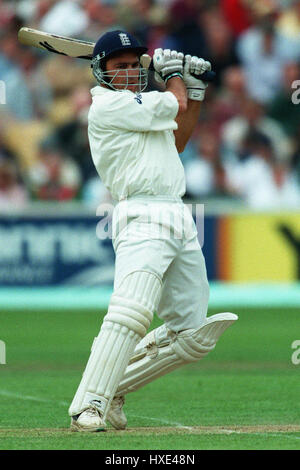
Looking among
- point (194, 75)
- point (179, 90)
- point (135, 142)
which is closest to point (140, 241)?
point (135, 142)

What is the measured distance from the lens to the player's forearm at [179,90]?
18.7 ft

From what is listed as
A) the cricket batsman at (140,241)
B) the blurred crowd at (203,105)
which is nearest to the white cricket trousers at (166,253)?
the cricket batsman at (140,241)

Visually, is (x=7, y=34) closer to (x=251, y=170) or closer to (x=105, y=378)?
(x=251, y=170)

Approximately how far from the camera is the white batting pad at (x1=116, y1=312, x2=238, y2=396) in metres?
5.64

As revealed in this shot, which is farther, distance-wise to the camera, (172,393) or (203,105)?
(203,105)

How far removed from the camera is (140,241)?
5.45 m

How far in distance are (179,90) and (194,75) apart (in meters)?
0.33

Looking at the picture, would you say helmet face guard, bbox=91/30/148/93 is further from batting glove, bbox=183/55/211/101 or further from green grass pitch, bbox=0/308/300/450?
green grass pitch, bbox=0/308/300/450

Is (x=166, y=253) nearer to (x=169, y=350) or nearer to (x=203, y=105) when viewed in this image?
(x=169, y=350)

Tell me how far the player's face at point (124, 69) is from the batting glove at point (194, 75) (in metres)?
0.40

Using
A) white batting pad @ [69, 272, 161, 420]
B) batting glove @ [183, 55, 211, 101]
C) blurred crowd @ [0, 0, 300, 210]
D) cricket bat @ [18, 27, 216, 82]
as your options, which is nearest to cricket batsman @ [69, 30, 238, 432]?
white batting pad @ [69, 272, 161, 420]
